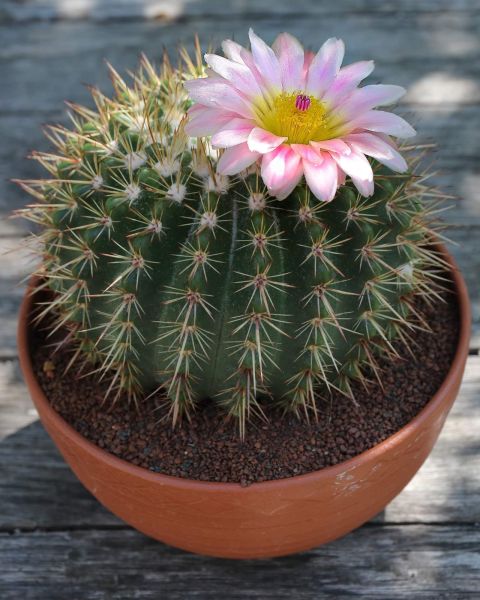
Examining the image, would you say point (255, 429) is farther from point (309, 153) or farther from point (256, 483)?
point (309, 153)

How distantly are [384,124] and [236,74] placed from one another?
5.3 inches

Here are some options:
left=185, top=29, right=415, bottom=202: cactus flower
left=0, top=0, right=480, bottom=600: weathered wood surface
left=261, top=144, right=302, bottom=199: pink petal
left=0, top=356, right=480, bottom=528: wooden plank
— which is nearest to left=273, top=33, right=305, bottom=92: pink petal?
left=185, top=29, right=415, bottom=202: cactus flower

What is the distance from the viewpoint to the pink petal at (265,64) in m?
0.73

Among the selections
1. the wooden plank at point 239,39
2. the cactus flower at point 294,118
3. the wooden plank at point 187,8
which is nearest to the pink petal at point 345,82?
the cactus flower at point 294,118

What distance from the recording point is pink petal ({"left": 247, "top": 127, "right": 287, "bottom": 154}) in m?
0.65

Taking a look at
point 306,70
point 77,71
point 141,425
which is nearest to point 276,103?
point 306,70

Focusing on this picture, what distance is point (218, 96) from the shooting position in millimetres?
680

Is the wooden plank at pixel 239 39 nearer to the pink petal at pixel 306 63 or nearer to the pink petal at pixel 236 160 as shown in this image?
the pink petal at pixel 306 63

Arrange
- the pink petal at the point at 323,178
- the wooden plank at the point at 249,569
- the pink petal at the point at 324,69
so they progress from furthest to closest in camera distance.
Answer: the wooden plank at the point at 249,569
the pink petal at the point at 324,69
the pink petal at the point at 323,178

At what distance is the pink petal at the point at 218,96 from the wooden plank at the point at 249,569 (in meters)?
0.56

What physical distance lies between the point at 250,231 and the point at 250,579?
459mm

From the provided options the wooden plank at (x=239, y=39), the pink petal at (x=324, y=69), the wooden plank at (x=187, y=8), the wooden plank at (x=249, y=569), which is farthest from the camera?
the wooden plank at (x=187, y=8)

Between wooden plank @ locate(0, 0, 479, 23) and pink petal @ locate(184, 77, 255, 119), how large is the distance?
107cm

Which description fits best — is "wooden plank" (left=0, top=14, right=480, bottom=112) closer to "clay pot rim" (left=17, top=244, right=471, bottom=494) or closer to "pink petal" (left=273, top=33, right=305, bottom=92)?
"clay pot rim" (left=17, top=244, right=471, bottom=494)
